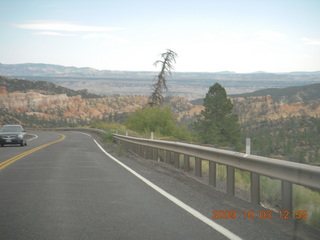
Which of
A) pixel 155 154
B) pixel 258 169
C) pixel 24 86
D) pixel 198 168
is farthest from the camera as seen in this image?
pixel 24 86

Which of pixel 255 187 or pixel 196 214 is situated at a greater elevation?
pixel 255 187

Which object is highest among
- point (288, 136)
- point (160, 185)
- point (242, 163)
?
point (242, 163)

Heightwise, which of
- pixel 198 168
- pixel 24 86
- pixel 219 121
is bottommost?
pixel 219 121

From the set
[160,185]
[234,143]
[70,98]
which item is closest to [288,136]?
[234,143]

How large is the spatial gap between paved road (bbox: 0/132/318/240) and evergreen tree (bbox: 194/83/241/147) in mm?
58273

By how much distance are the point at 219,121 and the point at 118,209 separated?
211 feet

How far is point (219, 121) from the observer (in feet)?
235

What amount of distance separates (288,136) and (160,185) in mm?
114953

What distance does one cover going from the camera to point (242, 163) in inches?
357

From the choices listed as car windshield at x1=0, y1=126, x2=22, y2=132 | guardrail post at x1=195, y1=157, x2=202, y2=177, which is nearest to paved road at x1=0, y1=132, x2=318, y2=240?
guardrail post at x1=195, y1=157, x2=202, y2=177

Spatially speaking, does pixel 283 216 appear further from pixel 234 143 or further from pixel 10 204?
pixel 234 143

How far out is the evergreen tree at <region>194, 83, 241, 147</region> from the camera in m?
70.4

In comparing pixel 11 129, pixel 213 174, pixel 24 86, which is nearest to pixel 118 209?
pixel 213 174

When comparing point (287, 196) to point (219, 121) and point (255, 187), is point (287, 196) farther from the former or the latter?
point (219, 121)
